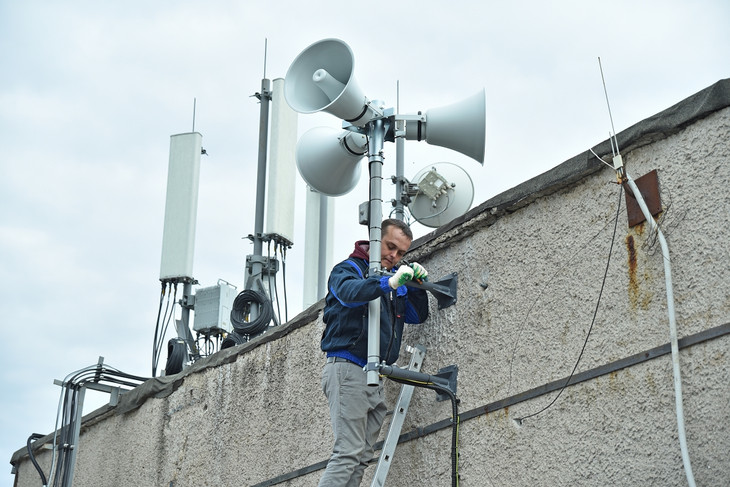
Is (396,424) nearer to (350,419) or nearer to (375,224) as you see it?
(350,419)

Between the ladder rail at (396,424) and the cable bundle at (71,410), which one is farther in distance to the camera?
the cable bundle at (71,410)

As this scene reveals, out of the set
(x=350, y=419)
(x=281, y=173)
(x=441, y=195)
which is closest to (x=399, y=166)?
(x=441, y=195)

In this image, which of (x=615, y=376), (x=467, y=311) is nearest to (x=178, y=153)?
(x=467, y=311)

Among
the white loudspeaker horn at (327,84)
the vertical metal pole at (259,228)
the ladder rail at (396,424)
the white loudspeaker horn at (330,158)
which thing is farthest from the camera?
the vertical metal pole at (259,228)

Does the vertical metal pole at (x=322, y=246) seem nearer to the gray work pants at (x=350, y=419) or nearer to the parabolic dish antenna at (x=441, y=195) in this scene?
the parabolic dish antenna at (x=441, y=195)

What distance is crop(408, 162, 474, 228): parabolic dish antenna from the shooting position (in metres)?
7.71

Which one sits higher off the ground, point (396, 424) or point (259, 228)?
point (259, 228)

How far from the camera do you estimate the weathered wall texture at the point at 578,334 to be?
3.80 metres

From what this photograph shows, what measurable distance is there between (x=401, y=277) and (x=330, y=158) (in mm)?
1404

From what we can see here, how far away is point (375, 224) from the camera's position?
5.13 m

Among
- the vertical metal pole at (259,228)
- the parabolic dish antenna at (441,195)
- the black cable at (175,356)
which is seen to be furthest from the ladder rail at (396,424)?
the vertical metal pole at (259,228)

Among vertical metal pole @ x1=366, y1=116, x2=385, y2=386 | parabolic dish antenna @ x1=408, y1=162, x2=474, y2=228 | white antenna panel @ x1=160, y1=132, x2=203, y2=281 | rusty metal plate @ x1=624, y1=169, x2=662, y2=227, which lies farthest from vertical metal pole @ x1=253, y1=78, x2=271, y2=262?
rusty metal plate @ x1=624, y1=169, x2=662, y2=227

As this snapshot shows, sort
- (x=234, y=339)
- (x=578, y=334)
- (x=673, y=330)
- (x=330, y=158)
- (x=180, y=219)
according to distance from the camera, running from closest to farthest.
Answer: (x=673, y=330) < (x=578, y=334) < (x=330, y=158) < (x=234, y=339) < (x=180, y=219)

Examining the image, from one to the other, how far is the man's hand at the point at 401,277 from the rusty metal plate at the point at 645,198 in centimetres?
104
